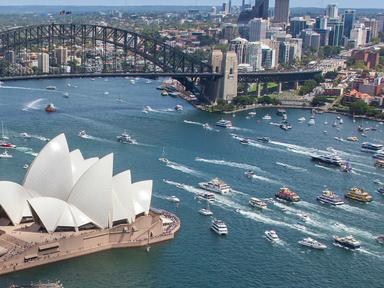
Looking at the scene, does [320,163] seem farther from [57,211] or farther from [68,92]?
[68,92]

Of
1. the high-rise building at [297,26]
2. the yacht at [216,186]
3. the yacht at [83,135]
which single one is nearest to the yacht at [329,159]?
the yacht at [216,186]

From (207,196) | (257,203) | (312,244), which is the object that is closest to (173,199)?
(207,196)

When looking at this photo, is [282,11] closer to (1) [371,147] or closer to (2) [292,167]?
(1) [371,147]

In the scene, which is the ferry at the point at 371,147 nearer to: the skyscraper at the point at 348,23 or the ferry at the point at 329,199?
the ferry at the point at 329,199

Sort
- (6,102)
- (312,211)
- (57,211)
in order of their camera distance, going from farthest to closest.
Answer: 1. (6,102)
2. (312,211)
3. (57,211)

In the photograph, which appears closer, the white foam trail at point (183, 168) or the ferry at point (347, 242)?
the ferry at point (347, 242)

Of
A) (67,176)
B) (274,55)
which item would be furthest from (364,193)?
(274,55)
